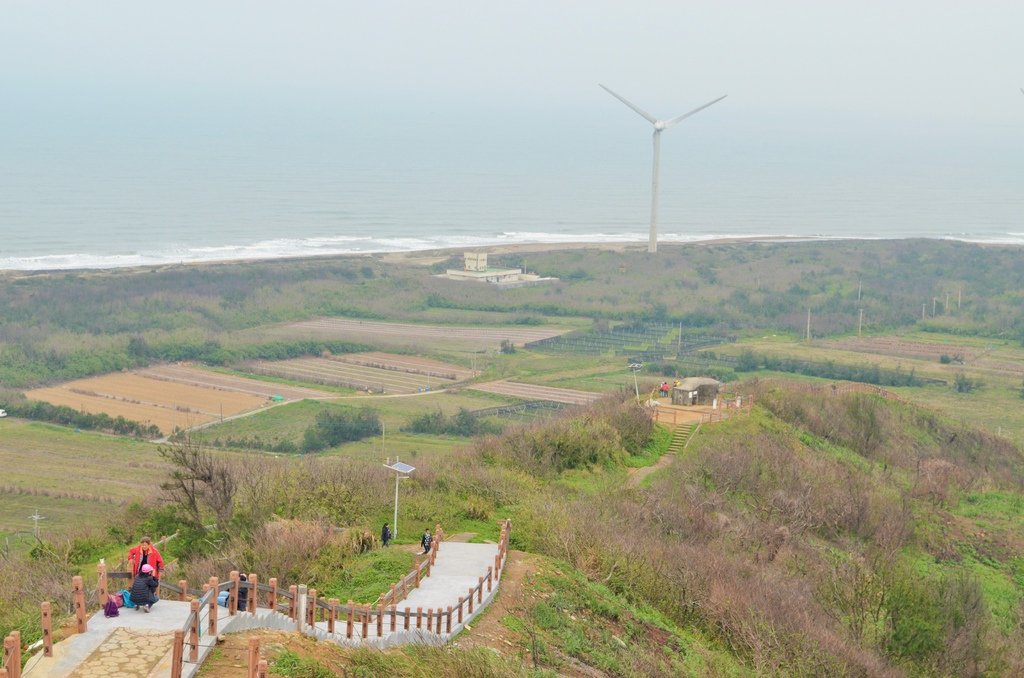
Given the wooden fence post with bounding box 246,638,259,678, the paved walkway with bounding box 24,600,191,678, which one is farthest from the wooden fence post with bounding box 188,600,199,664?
the wooden fence post with bounding box 246,638,259,678

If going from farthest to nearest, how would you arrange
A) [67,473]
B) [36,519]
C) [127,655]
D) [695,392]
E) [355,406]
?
[355,406], [67,473], [695,392], [36,519], [127,655]

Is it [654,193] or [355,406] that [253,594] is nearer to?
[355,406]

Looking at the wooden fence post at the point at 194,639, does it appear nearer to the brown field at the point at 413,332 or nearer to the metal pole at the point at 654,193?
the brown field at the point at 413,332

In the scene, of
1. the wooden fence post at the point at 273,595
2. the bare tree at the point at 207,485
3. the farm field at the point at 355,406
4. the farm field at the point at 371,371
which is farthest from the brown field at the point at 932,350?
the wooden fence post at the point at 273,595

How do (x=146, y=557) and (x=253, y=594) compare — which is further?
(x=253, y=594)

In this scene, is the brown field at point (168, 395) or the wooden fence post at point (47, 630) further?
the brown field at point (168, 395)

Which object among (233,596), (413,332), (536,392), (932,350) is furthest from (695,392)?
(932,350)
